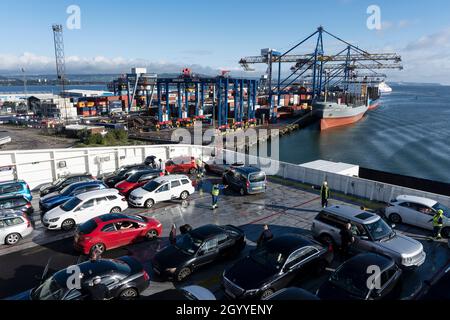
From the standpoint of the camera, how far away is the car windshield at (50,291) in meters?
7.13

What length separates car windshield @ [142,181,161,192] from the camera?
Answer: 1554 cm

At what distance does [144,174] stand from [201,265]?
29.1 feet

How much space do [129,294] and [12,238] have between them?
6.40 metres

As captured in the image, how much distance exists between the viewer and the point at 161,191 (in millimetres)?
15633

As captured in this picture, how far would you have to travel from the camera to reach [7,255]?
11.0 meters

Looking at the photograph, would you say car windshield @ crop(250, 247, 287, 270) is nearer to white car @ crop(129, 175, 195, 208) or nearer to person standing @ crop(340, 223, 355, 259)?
person standing @ crop(340, 223, 355, 259)

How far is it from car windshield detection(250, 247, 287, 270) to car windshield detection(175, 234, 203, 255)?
167 centimetres

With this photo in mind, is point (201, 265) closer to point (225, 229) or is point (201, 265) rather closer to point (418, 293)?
point (225, 229)

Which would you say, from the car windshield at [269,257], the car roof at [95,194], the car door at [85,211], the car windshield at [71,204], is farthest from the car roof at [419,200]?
the car windshield at [71,204]

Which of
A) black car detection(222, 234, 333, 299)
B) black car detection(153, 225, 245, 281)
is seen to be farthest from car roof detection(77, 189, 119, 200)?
black car detection(222, 234, 333, 299)

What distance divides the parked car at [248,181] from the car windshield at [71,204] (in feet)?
25.3

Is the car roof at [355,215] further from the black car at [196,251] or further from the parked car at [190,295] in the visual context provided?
the parked car at [190,295]
